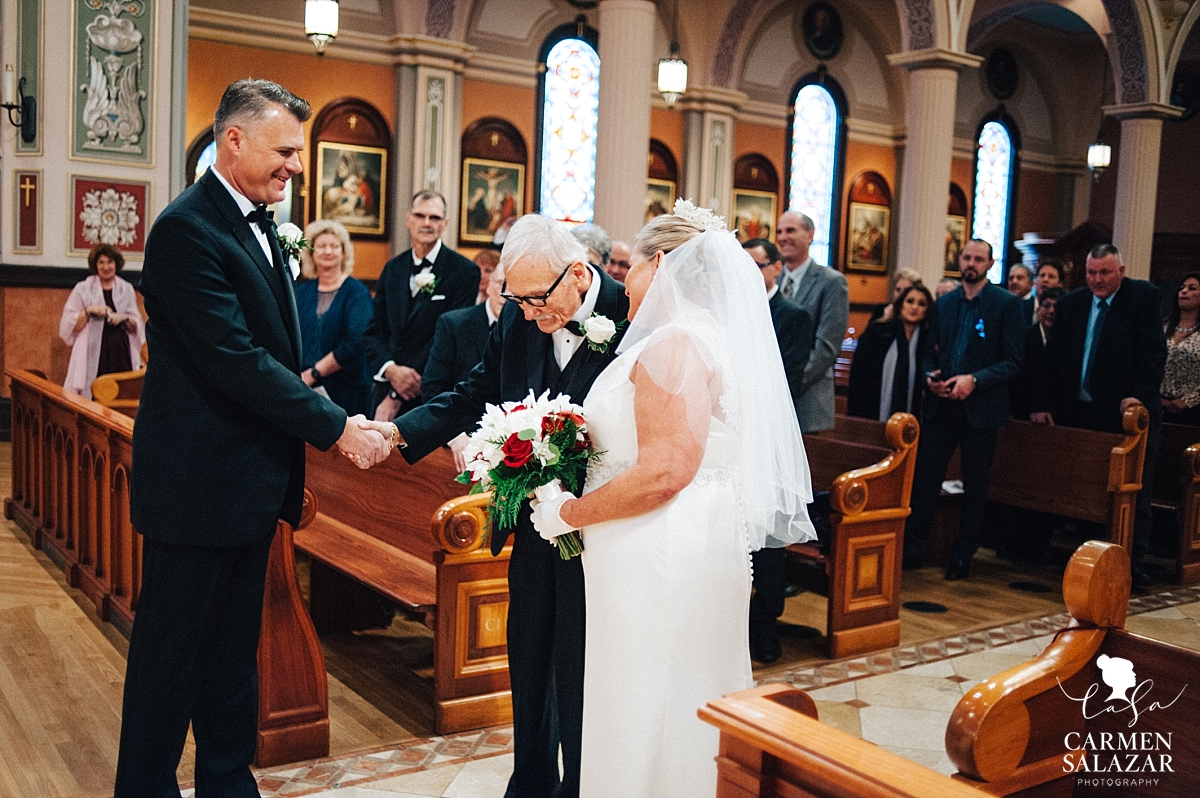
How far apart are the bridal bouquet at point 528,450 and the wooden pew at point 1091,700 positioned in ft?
3.39

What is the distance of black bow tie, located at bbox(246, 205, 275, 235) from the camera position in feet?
8.48

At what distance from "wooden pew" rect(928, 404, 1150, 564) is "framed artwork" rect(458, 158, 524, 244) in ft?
24.9

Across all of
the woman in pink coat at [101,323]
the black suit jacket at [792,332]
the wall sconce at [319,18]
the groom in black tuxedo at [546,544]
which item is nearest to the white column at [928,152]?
the wall sconce at [319,18]

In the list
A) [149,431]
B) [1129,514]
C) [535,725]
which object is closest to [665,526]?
[535,725]

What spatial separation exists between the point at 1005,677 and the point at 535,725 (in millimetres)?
1304

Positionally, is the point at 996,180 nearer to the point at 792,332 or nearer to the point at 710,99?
the point at 710,99

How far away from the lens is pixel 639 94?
9297 mm

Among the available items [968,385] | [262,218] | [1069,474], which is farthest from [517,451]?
[1069,474]

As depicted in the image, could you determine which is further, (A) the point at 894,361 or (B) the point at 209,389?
(A) the point at 894,361

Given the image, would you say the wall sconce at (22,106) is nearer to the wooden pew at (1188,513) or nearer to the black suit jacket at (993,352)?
the black suit jacket at (993,352)

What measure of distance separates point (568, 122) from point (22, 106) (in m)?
7.06

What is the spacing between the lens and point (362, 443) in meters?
2.79

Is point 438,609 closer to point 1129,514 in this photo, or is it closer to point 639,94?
point 1129,514

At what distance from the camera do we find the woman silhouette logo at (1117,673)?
205cm
